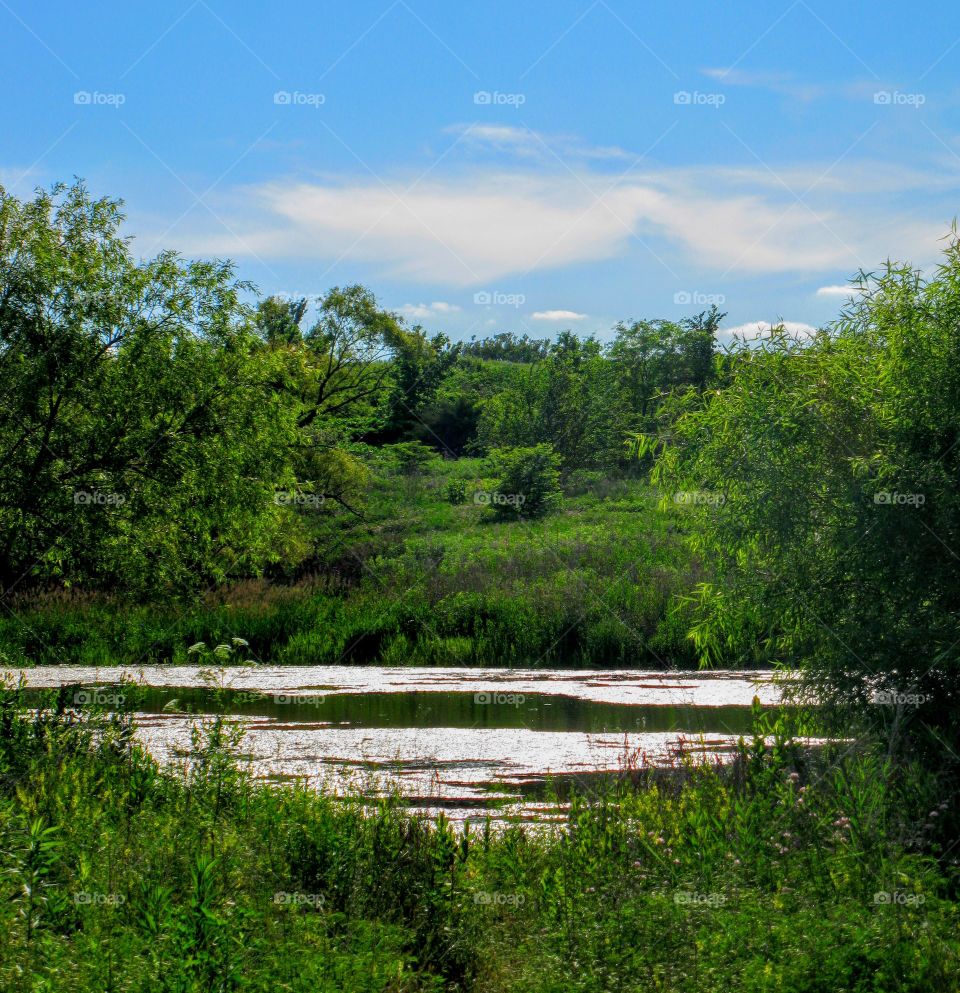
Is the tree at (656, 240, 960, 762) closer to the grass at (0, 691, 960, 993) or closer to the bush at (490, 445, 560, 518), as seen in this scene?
the grass at (0, 691, 960, 993)

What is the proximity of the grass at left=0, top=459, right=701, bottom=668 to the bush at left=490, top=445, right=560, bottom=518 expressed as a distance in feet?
25.7

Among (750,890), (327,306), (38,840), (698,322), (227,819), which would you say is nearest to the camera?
(38,840)

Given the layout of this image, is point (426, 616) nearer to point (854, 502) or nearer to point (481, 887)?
point (854, 502)

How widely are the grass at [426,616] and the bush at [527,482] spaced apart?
7.84 meters

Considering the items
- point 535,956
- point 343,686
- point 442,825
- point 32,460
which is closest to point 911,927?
point 535,956

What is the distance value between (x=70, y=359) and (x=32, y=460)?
1.78m

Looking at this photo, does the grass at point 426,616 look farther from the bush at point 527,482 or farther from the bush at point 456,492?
the bush at point 456,492

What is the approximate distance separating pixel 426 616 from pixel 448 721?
Answer: 8818mm

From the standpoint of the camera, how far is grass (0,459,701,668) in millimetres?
22812

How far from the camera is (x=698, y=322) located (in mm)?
58156

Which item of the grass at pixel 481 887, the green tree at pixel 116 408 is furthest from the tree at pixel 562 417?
the grass at pixel 481 887

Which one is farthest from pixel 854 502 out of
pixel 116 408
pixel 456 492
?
pixel 456 492

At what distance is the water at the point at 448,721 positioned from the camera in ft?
→ 35.2

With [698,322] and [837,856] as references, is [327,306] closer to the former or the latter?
[698,322]
